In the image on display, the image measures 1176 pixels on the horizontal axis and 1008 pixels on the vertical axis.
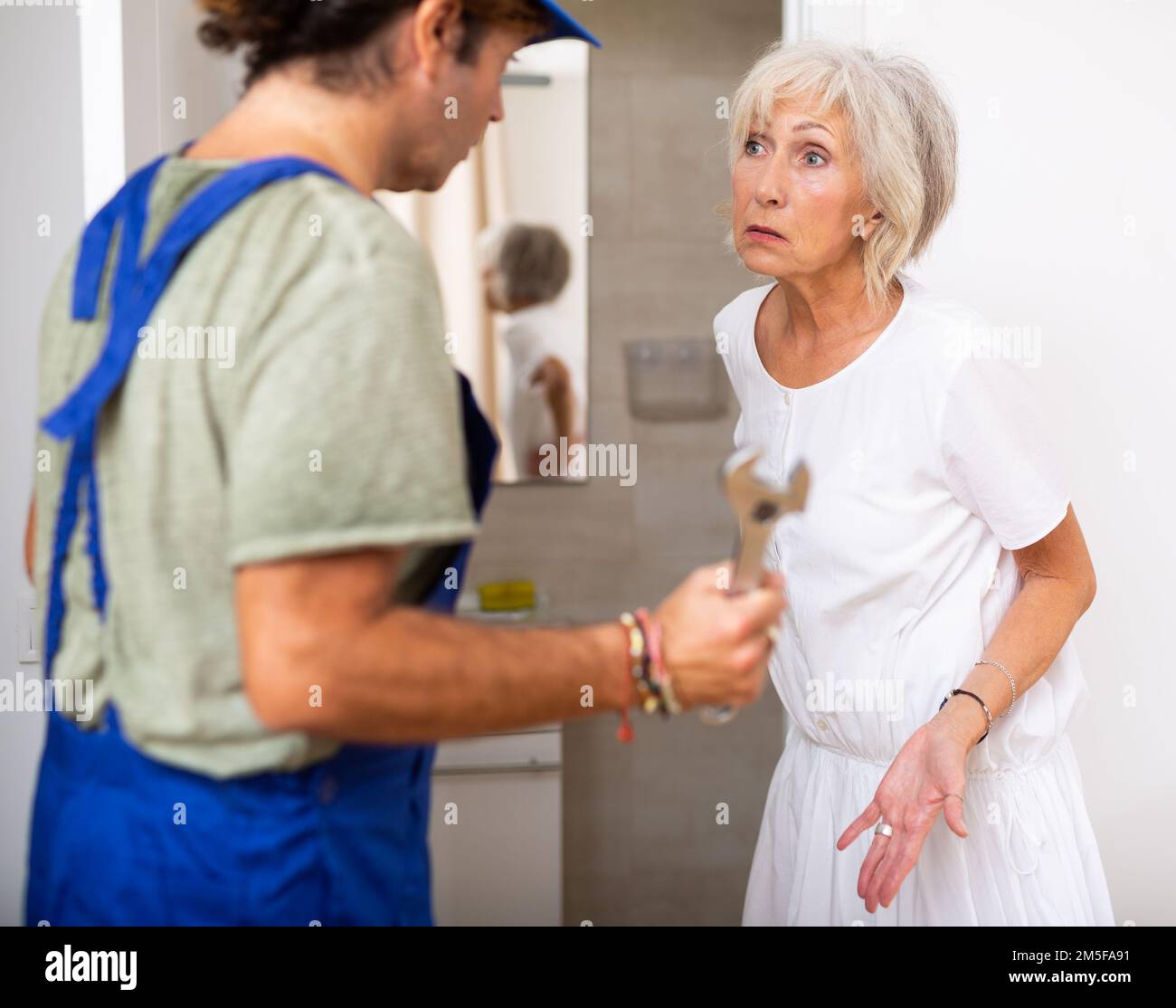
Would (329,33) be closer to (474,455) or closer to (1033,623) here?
(474,455)

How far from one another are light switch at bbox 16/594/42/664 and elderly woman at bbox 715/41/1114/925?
34.8 inches

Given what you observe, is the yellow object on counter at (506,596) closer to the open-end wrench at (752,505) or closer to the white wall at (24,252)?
the white wall at (24,252)

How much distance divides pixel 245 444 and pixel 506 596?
169 cm

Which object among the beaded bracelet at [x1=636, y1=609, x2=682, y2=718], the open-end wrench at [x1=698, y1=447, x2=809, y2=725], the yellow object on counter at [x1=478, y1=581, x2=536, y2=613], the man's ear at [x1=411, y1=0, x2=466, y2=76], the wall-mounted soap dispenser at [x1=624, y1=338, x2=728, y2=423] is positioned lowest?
the yellow object on counter at [x1=478, y1=581, x2=536, y2=613]

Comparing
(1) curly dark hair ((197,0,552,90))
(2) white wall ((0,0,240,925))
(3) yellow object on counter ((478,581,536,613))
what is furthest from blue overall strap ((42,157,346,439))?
(3) yellow object on counter ((478,581,536,613))

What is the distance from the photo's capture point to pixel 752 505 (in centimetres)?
71

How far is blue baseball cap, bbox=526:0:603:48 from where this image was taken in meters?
0.78

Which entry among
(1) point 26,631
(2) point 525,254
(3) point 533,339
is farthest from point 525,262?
(1) point 26,631

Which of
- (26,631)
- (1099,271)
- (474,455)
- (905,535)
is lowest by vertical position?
(26,631)

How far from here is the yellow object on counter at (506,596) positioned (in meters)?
2.25

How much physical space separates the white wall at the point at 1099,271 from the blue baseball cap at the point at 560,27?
68cm

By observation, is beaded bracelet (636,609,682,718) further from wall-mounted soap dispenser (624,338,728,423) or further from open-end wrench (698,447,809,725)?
wall-mounted soap dispenser (624,338,728,423)

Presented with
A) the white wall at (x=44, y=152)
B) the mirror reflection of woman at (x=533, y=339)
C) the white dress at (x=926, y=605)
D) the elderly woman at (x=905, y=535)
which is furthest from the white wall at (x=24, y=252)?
the mirror reflection of woman at (x=533, y=339)
